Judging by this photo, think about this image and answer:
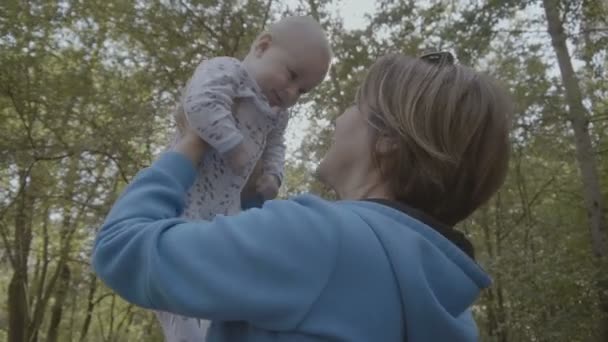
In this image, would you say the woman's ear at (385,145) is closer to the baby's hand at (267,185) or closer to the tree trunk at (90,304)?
the baby's hand at (267,185)

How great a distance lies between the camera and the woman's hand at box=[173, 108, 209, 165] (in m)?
1.25

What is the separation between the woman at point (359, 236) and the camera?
3.00 feet

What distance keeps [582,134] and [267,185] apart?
8218 millimetres

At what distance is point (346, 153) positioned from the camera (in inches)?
49.4

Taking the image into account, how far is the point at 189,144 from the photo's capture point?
1312mm

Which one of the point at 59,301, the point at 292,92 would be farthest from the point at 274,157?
the point at 59,301

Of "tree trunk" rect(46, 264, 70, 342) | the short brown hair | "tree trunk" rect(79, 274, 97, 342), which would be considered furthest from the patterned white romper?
"tree trunk" rect(79, 274, 97, 342)

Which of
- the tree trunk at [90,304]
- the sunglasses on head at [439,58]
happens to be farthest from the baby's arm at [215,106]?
the tree trunk at [90,304]

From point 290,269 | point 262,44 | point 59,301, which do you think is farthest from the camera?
point 59,301

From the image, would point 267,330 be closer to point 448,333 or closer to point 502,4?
point 448,333

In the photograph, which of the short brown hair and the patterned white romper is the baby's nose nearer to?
the patterned white romper

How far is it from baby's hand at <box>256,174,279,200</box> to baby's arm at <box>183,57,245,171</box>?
0.66ft

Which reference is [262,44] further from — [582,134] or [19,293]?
[19,293]

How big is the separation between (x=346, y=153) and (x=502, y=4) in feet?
25.1
